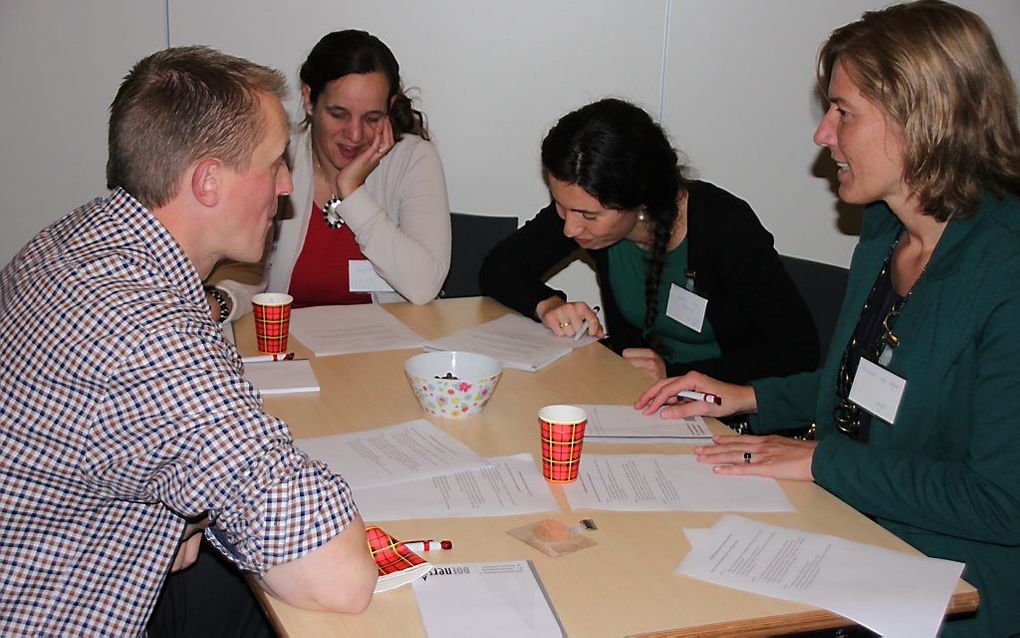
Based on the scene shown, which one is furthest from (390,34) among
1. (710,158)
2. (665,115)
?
(710,158)

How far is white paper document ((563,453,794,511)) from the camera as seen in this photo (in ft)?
5.20

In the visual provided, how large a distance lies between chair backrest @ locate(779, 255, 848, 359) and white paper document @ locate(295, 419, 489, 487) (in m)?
1.19

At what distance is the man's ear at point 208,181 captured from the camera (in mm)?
1394

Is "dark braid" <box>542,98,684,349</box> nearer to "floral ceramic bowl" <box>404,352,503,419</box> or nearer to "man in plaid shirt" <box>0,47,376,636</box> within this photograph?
"floral ceramic bowl" <box>404,352,503,419</box>

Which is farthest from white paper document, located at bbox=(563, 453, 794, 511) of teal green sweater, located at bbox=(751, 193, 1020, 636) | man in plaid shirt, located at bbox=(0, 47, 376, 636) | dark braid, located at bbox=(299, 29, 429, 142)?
dark braid, located at bbox=(299, 29, 429, 142)

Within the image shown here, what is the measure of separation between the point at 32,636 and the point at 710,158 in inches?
127

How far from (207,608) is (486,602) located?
90 centimetres

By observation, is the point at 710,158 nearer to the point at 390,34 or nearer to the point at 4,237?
the point at 390,34

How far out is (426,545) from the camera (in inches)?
55.6

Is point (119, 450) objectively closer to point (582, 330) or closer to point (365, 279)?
point (582, 330)

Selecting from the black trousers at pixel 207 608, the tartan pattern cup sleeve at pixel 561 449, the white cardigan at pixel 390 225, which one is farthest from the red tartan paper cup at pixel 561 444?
the white cardigan at pixel 390 225

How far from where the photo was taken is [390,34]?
11.7 ft

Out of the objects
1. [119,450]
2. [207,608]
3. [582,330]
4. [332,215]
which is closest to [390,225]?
[332,215]

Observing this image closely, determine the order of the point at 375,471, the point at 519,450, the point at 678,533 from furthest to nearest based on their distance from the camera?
the point at 519,450 → the point at 375,471 → the point at 678,533
